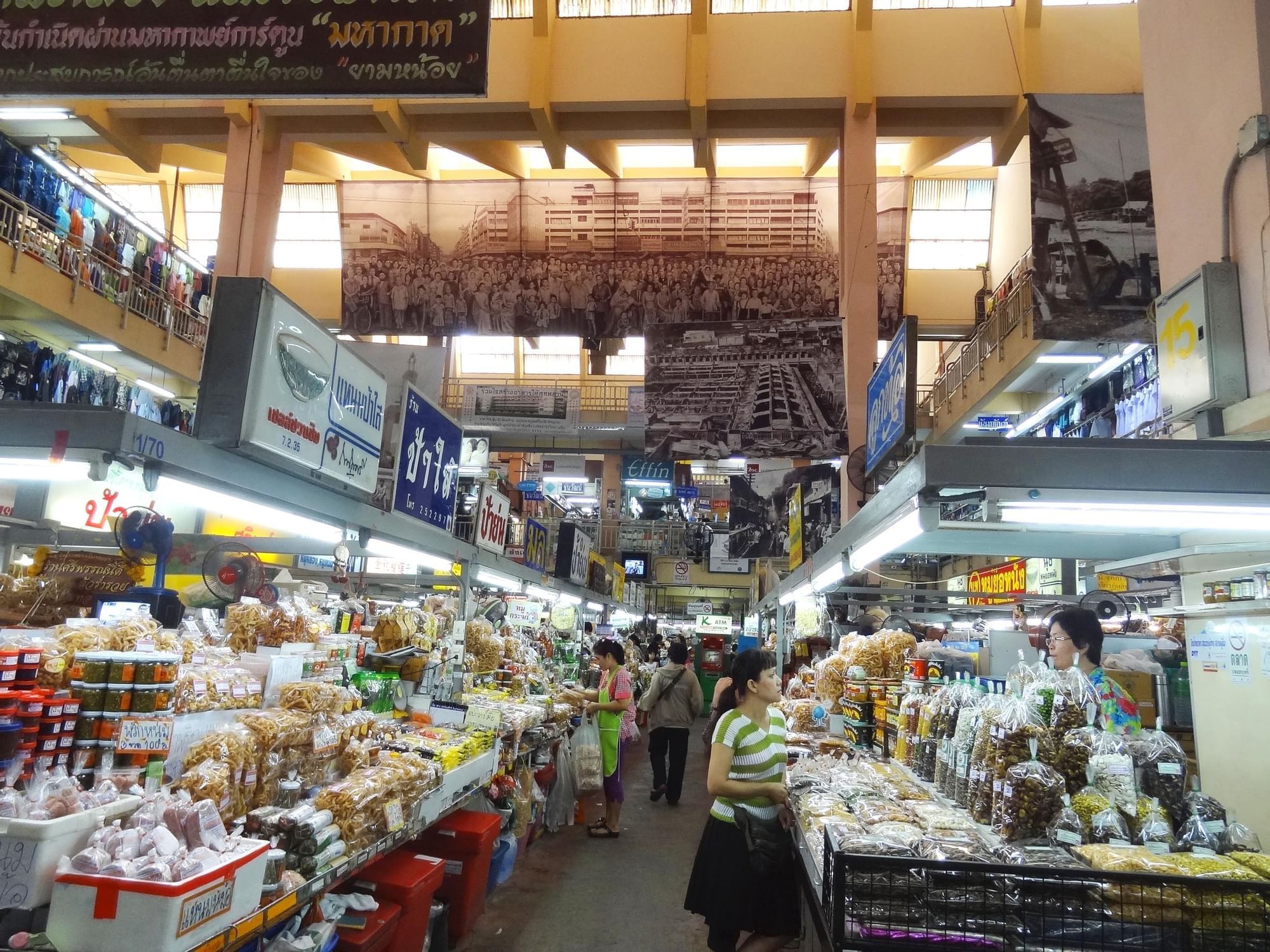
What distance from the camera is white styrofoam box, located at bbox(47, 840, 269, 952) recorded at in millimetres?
1975

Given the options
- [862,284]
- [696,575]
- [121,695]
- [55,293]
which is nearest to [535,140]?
[862,284]

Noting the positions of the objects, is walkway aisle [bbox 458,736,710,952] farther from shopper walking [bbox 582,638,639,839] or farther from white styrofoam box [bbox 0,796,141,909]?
white styrofoam box [bbox 0,796,141,909]

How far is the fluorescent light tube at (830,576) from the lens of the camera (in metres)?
4.44

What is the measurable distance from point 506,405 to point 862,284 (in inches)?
355

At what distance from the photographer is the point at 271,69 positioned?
12.6ft

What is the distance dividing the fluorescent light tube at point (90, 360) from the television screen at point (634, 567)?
49.7ft

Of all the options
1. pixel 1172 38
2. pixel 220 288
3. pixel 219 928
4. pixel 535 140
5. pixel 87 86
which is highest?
pixel 535 140

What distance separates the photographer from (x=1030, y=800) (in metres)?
2.35

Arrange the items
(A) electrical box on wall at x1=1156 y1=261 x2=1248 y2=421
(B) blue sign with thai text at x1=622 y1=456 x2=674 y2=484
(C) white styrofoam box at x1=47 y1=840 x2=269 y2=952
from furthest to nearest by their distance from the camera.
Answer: (B) blue sign with thai text at x1=622 y1=456 x2=674 y2=484, (A) electrical box on wall at x1=1156 y1=261 x2=1248 y2=421, (C) white styrofoam box at x1=47 y1=840 x2=269 y2=952

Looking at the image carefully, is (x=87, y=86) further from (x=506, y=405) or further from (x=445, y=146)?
(x=506, y=405)

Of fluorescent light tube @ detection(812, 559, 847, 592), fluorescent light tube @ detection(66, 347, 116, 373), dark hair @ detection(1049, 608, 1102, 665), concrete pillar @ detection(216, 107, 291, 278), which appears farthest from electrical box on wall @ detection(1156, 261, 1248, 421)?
fluorescent light tube @ detection(66, 347, 116, 373)

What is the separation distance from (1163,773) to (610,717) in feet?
22.3

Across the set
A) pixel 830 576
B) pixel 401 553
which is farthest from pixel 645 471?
pixel 830 576

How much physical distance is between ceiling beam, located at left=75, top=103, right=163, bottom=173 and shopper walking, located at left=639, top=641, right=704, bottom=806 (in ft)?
35.8
